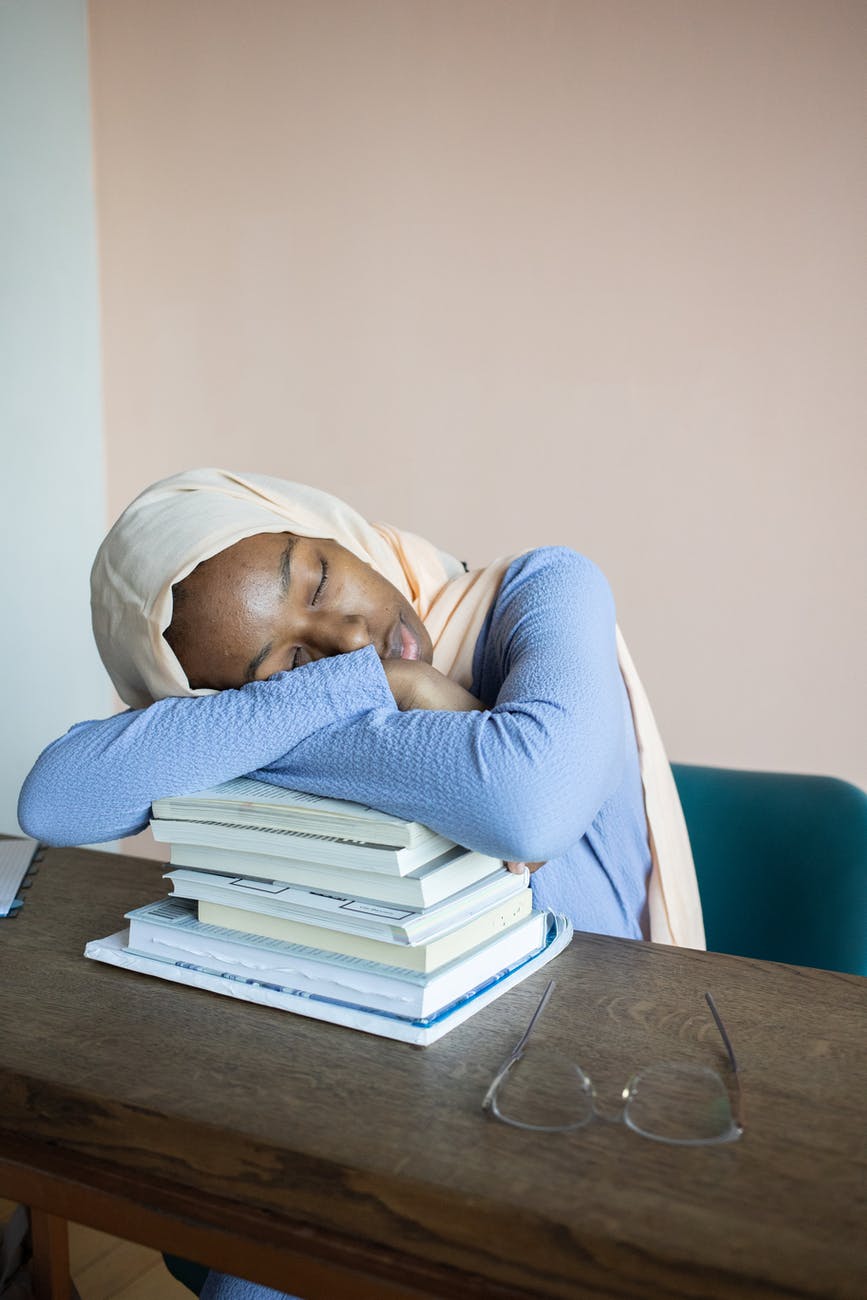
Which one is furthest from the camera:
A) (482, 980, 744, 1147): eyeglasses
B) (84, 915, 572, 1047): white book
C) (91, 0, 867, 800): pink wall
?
(91, 0, 867, 800): pink wall

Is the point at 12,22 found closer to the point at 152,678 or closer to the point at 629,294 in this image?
the point at 629,294

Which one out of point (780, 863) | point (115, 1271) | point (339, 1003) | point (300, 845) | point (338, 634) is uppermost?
point (338, 634)

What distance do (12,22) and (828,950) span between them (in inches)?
106

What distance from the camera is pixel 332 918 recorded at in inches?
31.6

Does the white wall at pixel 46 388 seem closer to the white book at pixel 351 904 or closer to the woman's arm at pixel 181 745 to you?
the woman's arm at pixel 181 745

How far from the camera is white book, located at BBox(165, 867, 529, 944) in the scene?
77 centimetres

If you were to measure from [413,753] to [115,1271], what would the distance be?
1371 mm

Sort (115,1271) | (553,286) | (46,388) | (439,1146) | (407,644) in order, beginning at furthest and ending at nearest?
(46,388) < (553,286) < (115,1271) < (407,644) < (439,1146)

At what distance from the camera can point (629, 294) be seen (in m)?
2.29

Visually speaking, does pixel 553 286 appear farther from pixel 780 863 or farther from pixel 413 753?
pixel 413 753

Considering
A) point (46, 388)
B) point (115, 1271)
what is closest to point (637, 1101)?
point (115, 1271)

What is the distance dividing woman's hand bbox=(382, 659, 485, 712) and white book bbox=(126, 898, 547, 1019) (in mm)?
257

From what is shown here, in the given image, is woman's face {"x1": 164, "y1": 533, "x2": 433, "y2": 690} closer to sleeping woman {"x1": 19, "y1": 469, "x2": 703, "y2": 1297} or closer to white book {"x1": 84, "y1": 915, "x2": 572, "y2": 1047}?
sleeping woman {"x1": 19, "y1": 469, "x2": 703, "y2": 1297}

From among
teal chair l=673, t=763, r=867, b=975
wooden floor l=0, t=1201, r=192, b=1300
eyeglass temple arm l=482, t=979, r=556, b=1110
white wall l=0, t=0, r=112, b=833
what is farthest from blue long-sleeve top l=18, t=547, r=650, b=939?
white wall l=0, t=0, r=112, b=833
